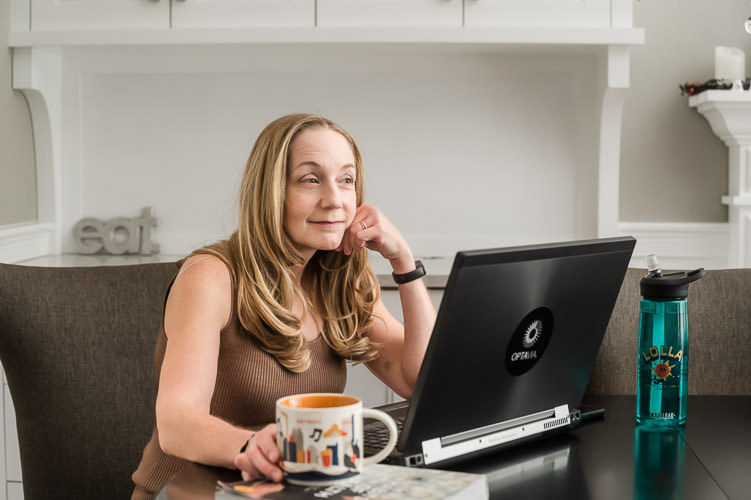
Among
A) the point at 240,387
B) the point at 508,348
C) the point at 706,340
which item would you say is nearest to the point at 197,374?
the point at 240,387

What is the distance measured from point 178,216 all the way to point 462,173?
2.99 feet

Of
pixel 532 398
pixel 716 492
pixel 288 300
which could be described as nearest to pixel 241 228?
pixel 288 300

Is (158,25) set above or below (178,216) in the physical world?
above

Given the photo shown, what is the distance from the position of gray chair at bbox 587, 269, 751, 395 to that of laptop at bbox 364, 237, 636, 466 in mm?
411

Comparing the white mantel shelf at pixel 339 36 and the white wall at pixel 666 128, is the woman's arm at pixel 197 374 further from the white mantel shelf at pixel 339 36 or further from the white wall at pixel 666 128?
the white wall at pixel 666 128

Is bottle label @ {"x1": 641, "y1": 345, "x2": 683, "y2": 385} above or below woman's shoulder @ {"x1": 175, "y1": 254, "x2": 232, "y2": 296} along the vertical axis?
below

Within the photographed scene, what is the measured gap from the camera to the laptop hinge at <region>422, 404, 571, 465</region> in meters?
0.95

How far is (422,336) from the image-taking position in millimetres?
1416

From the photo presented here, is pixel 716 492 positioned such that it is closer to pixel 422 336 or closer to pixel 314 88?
pixel 422 336

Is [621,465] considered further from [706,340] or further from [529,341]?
[706,340]

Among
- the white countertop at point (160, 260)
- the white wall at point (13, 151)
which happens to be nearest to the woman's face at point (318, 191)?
the white countertop at point (160, 260)

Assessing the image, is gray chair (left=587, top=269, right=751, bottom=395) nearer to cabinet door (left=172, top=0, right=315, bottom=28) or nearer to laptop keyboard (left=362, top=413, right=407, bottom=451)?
laptop keyboard (left=362, top=413, right=407, bottom=451)

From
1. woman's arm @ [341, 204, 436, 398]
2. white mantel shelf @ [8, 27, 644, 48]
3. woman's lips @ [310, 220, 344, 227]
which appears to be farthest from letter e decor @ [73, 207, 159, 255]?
woman's lips @ [310, 220, 344, 227]

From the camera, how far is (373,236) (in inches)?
52.8
